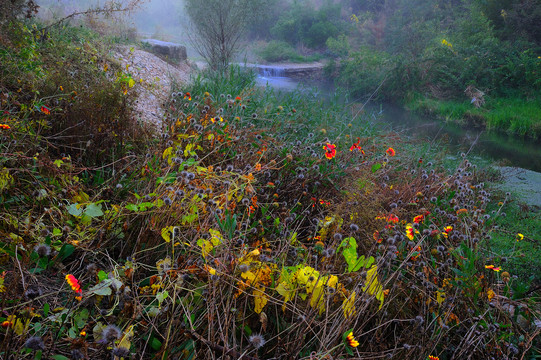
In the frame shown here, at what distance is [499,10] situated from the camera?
1467 cm

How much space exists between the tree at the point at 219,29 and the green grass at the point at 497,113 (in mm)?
6402

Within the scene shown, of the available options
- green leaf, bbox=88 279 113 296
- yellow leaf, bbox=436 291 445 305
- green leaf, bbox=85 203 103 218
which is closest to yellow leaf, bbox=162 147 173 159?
green leaf, bbox=85 203 103 218

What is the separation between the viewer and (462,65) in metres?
14.1

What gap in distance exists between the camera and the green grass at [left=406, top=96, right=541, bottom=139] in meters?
10.2

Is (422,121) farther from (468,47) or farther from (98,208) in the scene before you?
(98,208)

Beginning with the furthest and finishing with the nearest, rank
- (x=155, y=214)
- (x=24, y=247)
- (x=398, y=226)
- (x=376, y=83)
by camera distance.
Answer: (x=376, y=83)
(x=398, y=226)
(x=155, y=214)
(x=24, y=247)

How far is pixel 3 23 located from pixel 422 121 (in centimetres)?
1093

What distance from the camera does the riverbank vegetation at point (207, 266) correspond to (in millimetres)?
1247

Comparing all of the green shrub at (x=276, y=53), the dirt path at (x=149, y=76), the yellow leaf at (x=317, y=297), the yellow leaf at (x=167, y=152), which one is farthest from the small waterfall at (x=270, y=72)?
the yellow leaf at (x=317, y=297)

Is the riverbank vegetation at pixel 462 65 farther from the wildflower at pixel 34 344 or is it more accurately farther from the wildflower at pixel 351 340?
the wildflower at pixel 34 344

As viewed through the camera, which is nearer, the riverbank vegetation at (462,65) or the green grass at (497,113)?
the green grass at (497,113)

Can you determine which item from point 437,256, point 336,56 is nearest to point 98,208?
point 437,256

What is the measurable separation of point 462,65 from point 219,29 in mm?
9662

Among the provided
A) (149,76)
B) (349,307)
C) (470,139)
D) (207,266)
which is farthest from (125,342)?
(470,139)
